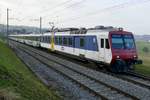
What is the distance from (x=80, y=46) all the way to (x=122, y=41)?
18.8 feet

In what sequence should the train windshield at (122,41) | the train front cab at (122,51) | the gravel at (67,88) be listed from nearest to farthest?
the gravel at (67,88), the train front cab at (122,51), the train windshield at (122,41)

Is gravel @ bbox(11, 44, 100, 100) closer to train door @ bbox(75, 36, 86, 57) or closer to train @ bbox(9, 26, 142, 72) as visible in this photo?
train @ bbox(9, 26, 142, 72)

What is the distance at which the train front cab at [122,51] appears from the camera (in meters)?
20.4

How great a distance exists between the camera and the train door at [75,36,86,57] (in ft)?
83.6

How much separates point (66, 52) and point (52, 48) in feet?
26.0

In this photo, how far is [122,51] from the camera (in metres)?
20.9

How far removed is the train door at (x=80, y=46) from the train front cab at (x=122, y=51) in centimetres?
452

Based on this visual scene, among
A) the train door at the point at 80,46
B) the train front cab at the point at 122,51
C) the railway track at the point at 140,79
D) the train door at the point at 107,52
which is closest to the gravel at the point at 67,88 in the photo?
the railway track at the point at 140,79

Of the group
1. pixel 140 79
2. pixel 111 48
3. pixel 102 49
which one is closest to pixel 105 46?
pixel 102 49

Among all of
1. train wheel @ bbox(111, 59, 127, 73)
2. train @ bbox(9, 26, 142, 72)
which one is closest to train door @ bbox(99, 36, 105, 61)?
train @ bbox(9, 26, 142, 72)

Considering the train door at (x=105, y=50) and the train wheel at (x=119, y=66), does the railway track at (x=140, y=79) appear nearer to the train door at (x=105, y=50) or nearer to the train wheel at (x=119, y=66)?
the train wheel at (x=119, y=66)

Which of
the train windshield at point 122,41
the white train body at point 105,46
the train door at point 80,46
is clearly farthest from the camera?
the train door at point 80,46

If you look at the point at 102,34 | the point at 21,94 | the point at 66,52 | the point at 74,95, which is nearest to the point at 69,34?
the point at 66,52

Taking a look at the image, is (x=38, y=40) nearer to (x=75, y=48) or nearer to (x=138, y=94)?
(x=75, y=48)
